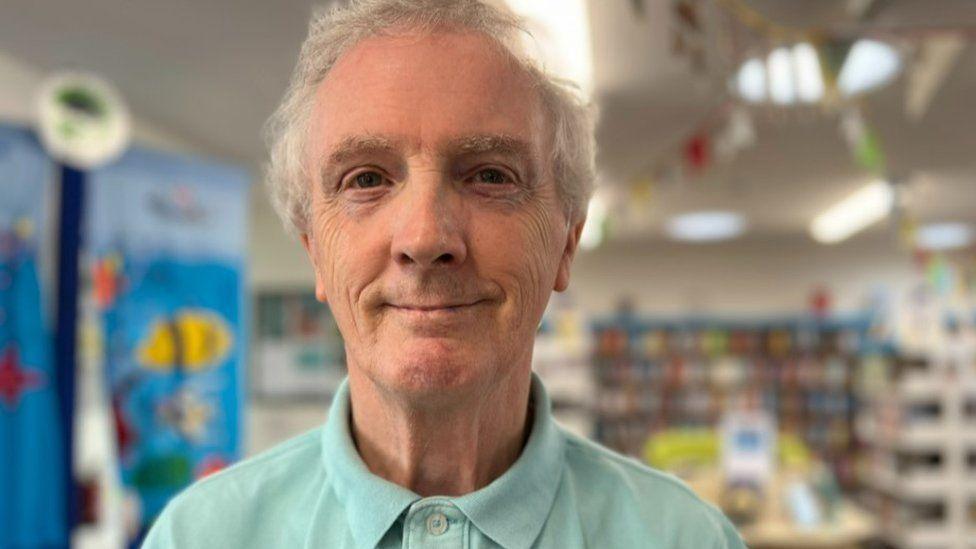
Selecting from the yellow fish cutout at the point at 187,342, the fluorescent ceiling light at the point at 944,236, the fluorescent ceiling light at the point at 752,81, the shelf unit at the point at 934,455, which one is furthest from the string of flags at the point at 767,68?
the fluorescent ceiling light at the point at 944,236

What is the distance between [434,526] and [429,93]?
0.48 m

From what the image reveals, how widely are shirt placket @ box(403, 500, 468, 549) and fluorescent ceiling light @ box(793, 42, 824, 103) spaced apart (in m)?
3.74

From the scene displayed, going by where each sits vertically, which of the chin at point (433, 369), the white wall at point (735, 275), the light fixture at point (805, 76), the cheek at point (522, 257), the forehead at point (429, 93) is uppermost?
the light fixture at point (805, 76)

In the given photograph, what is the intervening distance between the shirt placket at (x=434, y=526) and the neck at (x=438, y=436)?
4 cm

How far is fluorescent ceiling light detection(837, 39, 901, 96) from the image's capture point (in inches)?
187

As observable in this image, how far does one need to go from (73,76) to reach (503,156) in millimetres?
2974

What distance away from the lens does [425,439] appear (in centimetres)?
103

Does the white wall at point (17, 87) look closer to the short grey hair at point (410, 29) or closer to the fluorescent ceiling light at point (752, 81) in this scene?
the fluorescent ceiling light at point (752, 81)

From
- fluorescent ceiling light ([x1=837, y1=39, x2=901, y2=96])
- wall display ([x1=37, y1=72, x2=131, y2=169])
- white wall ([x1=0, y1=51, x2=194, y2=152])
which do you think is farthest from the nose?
fluorescent ceiling light ([x1=837, y1=39, x2=901, y2=96])

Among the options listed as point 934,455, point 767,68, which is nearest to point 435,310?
point 767,68

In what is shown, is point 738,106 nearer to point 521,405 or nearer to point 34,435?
point 34,435

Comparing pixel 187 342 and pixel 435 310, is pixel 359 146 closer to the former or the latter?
pixel 435 310

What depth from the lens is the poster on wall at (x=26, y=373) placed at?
3340mm

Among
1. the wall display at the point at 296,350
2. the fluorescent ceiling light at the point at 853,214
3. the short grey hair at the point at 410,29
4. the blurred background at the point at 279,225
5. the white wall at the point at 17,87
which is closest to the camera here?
the short grey hair at the point at 410,29
